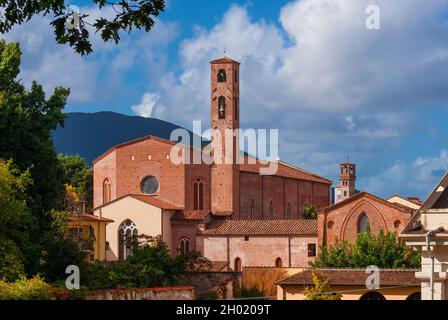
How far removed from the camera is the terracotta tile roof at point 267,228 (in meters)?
78.6

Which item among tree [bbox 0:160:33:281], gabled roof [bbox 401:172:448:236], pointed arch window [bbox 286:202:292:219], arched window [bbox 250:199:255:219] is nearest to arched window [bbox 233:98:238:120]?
arched window [bbox 250:199:255:219]

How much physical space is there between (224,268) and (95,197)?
17582 millimetres

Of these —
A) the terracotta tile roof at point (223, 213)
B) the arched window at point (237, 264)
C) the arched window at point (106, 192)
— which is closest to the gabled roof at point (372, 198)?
the arched window at point (237, 264)

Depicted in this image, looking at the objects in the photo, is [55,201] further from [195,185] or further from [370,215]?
[195,185]

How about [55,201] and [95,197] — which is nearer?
[55,201]

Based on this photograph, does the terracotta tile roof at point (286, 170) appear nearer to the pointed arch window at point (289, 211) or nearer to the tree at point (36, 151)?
the pointed arch window at point (289, 211)

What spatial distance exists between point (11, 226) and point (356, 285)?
40.6ft

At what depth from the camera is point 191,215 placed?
273 feet

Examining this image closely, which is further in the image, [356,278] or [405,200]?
[405,200]

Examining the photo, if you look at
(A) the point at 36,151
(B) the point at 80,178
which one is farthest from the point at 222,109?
(A) the point at 36,151

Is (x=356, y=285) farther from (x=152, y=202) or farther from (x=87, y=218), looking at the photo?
(x=152, y=202)

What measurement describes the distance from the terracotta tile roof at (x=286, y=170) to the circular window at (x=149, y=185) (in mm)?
7706

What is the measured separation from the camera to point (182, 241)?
81750mm
